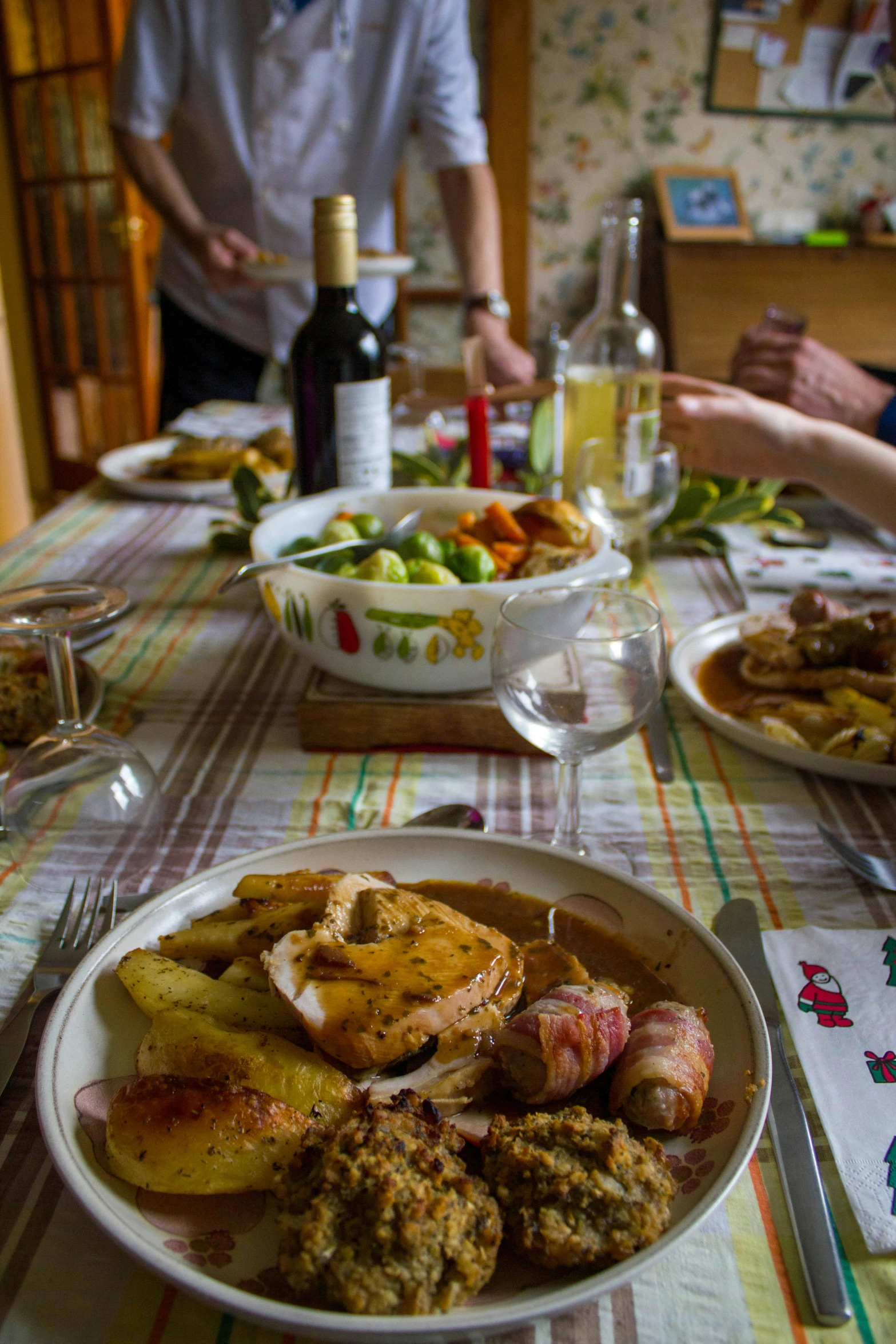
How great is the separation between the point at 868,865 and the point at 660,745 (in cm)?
26

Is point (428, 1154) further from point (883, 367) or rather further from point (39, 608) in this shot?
point (883, 367)

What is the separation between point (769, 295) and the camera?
4.44m

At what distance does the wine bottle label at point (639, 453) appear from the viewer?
1.29 meters

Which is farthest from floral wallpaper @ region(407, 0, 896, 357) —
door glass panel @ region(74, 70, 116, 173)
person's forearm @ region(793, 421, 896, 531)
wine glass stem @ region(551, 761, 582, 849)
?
wine glass stem @ region(551, 761, 582, 849)

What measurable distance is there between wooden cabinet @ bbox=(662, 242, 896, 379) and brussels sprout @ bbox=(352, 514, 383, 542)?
11.9 feet

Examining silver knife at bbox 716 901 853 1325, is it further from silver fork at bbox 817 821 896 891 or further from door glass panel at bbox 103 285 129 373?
door glass panel at bbox 103 285 129 373

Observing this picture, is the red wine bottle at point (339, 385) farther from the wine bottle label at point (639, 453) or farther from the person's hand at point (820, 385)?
the person's hand at point (820, 385)

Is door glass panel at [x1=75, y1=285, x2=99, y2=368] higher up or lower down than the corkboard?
lower down

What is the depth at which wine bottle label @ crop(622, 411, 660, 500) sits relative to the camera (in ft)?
4.23

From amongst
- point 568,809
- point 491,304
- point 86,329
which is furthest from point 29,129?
point 568,809

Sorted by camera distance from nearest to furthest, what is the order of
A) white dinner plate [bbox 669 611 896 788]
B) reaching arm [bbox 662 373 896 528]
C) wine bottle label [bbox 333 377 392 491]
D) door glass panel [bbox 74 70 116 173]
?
white dinner plate [bbox 669 611 896 788] → wine bottle label [bbox 333 377 392 491] → reaching arm [bbox 662 373 896 528] → door glass panel [bbox 74 70 116 173]

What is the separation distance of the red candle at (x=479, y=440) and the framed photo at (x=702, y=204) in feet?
11.4

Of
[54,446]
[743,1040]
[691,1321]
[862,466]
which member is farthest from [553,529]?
[54,446]

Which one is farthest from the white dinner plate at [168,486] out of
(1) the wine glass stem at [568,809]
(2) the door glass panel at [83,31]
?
(2) the door glass panel at [83,31]
